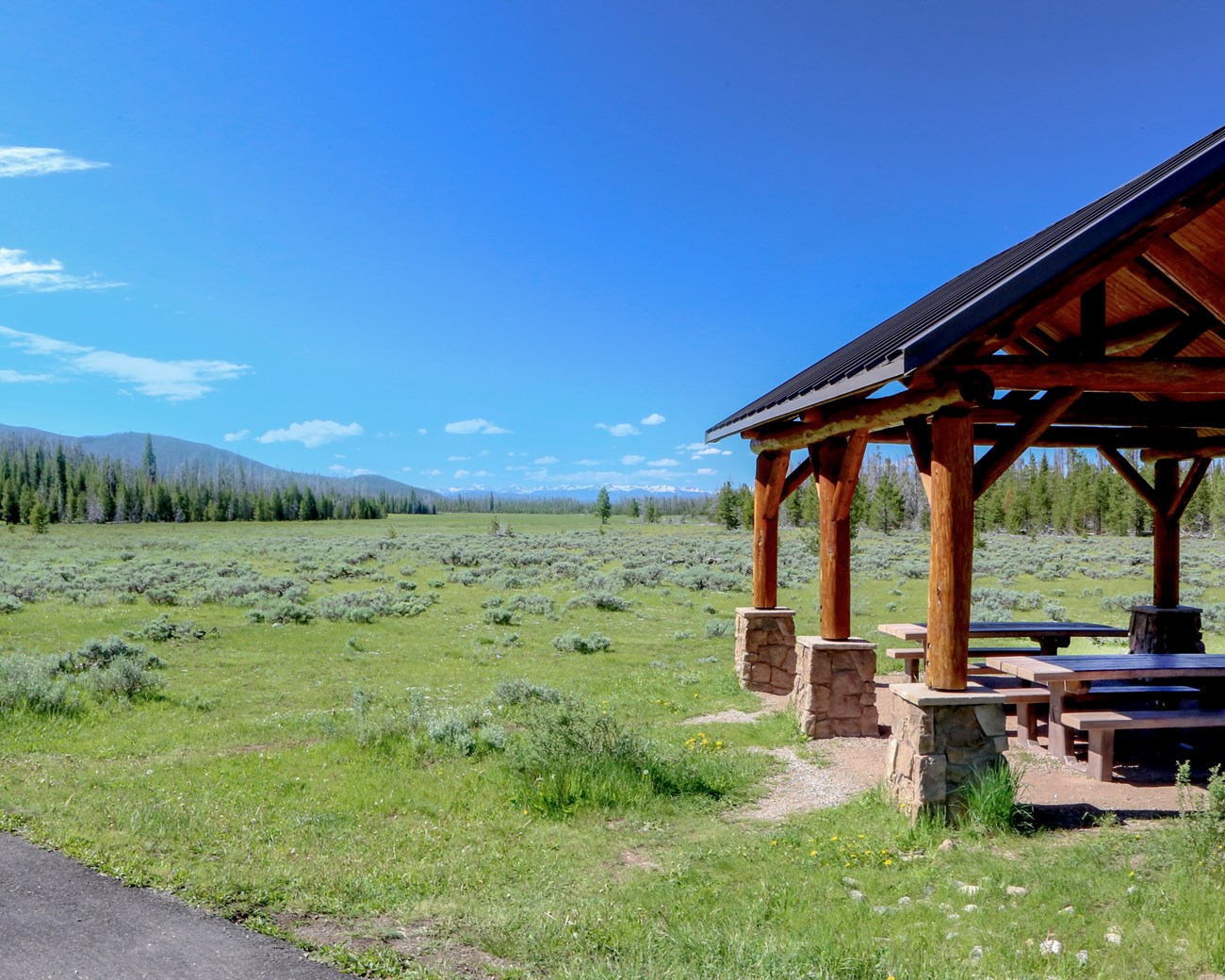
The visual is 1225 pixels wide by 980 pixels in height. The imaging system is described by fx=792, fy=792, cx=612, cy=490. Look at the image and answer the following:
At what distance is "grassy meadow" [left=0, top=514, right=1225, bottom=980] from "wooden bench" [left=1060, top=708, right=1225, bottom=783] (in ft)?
4.53

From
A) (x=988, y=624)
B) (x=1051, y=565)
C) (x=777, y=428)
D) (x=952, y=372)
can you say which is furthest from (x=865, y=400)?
(x=1051, y=565)

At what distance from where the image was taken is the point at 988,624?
38.9 feet

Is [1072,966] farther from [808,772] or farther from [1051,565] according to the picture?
[1051,565]

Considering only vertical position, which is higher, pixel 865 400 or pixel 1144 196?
pixel 1144 196

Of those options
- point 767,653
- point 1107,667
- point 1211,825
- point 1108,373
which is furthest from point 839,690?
point 1108,373

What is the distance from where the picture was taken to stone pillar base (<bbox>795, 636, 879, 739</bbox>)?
950cm

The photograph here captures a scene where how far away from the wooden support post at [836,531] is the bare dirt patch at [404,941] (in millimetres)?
6074

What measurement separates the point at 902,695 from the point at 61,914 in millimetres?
6265

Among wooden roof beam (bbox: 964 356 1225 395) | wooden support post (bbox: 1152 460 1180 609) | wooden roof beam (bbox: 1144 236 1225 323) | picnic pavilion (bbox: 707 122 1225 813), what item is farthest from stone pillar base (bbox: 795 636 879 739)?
wooden support post (bbox: 1152 460 1180 609)

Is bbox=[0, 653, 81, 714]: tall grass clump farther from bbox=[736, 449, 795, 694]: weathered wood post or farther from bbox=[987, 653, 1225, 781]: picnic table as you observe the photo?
bbox=[987, 653, 1225, 781]: picnic table

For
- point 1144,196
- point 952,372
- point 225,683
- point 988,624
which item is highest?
point 1144,196

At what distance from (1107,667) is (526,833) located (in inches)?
246

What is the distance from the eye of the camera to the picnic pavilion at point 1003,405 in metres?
6.41

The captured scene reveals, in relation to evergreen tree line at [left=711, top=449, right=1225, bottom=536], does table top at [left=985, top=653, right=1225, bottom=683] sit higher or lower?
lower
